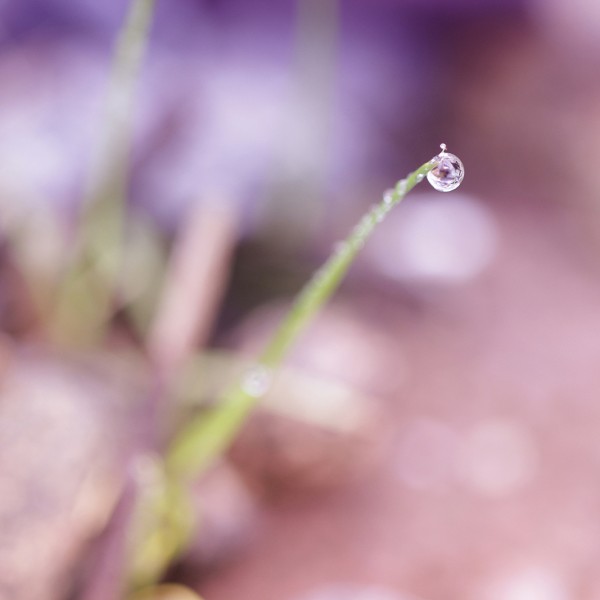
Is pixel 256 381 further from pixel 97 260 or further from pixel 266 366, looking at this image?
pixel 97 260

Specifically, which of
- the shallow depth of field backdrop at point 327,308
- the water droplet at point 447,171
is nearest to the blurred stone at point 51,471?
the shallow depth of field backdrop at point 327,308

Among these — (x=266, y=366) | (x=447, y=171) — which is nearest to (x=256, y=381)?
(x=266, y=366)

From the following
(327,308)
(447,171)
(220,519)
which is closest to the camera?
(447,171)

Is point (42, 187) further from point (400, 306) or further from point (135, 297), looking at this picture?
point (400, 306)

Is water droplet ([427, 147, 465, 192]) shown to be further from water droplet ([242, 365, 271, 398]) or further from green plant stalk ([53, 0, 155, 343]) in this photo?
green plant stalk ([53, 0, 155, 343])

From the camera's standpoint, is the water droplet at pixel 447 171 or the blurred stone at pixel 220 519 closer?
the water droplet at pixel 447 171

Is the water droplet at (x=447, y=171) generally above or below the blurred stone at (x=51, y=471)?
above

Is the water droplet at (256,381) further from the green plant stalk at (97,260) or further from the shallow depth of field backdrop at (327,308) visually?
the green plant stalk at (97,260)
